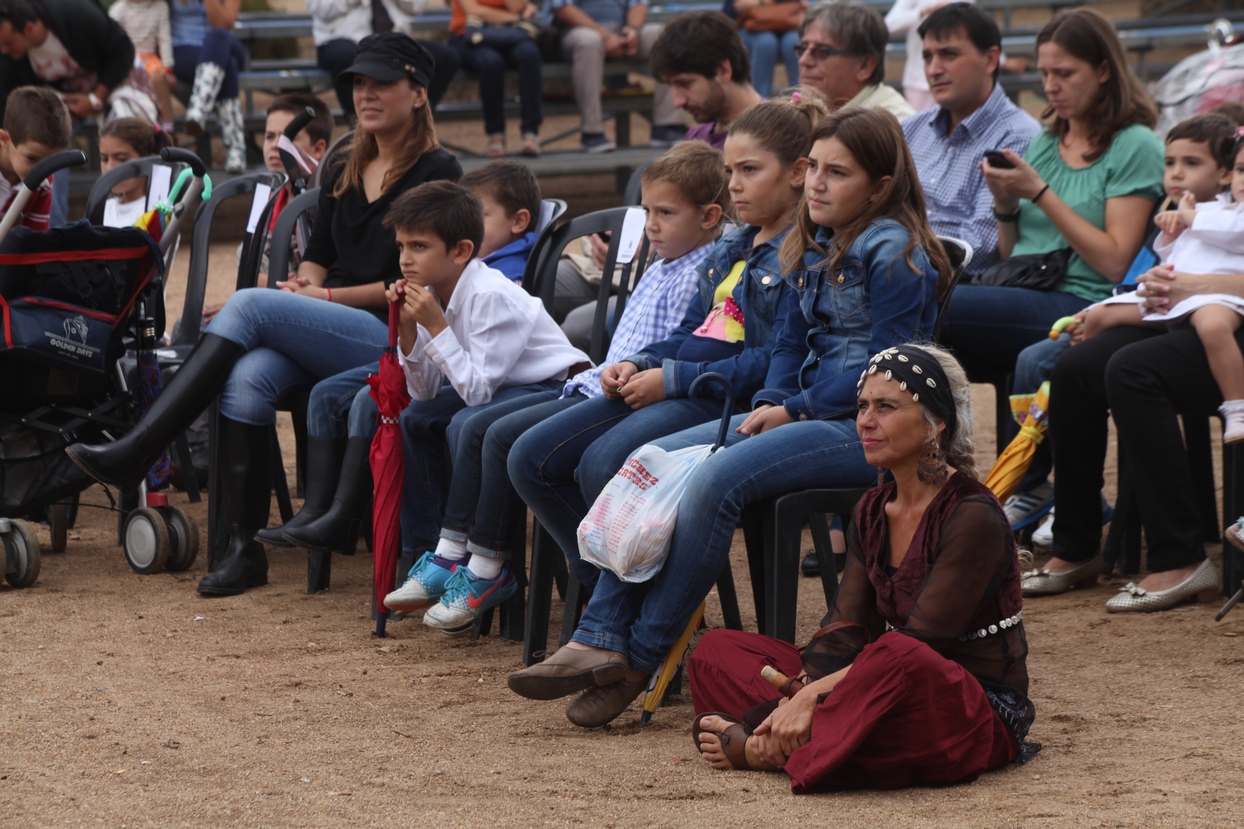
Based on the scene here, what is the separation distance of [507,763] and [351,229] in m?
2.24

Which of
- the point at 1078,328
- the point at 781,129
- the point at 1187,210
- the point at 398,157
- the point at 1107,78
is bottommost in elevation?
the point at 1078,328

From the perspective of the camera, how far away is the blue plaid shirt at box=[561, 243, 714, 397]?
3.89m

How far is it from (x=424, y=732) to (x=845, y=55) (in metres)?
3.08

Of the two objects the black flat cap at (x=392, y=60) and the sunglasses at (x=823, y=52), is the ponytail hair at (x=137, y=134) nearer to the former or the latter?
the black flat cap at (x=392, y=60)

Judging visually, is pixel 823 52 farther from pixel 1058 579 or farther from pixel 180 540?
pixel 180 540

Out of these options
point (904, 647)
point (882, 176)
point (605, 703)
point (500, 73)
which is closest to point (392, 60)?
point (882, 176)

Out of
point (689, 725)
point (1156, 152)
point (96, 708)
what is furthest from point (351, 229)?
point (1156, 152)

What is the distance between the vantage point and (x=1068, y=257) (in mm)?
4598

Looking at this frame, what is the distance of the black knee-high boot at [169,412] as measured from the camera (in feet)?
14.2

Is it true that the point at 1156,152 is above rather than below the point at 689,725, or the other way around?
above

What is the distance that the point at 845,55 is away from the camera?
5.21 m

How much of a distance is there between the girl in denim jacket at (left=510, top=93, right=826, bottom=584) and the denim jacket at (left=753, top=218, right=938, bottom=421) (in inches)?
3.7

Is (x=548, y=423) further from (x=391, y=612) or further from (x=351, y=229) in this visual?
(x=351, y=229)

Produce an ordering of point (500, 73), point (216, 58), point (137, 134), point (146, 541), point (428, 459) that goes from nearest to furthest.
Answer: point (428, 459) < point (146, 541) < point (137, 134) < point (216, 58) < point (500, 73)
